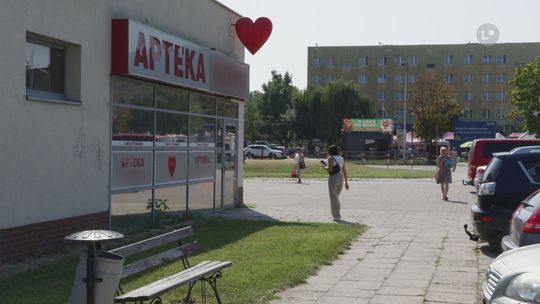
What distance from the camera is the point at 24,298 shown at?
713cm

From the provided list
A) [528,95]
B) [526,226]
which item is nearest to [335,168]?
[526,226]

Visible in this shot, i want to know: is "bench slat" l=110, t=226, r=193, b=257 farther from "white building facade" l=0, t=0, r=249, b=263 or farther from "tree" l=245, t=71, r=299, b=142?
"tree" l=245, t=71, r=299, b=142

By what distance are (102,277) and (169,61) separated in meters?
8.89

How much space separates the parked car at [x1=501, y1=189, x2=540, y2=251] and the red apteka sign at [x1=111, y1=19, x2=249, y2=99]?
6838 mm

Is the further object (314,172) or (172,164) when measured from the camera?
(314,172)

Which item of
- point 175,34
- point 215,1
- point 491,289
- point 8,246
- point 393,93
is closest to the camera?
point 491,289

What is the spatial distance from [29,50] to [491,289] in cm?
730

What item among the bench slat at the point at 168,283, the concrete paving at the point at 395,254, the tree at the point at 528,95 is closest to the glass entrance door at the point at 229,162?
the concrete paving at the point at 395,254

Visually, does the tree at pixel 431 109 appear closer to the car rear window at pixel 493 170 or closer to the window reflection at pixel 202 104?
the window reflection at pixel 202 104

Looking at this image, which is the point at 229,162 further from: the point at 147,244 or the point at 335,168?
the point at 147,244

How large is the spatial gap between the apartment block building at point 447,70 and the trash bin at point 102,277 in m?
93.4

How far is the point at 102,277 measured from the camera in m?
5.10

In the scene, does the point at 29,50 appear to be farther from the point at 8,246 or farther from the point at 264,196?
the point at 264,196

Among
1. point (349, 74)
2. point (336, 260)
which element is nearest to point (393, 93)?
point (349, 74)
